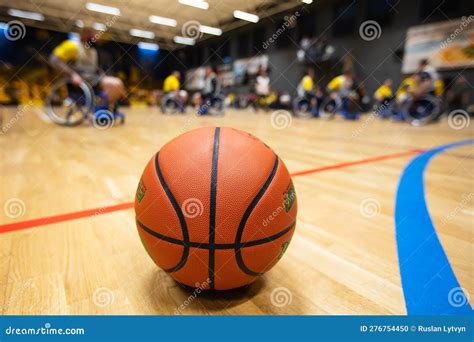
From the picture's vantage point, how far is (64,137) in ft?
14.0

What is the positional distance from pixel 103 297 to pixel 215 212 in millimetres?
470

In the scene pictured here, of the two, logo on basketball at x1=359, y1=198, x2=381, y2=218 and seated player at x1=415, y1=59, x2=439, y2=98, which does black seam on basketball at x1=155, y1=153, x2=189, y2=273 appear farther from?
seated player at x1=415, y1=59, x2=439, y2=98

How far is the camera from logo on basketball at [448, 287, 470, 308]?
37.4 inches

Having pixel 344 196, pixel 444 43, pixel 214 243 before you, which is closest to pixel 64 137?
pixel 344 196

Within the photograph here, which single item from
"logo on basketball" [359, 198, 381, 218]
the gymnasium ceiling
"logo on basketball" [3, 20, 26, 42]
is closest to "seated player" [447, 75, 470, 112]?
the gymnasium ceiling

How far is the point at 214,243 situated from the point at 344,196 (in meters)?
1.32

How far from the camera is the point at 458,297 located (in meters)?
0.98

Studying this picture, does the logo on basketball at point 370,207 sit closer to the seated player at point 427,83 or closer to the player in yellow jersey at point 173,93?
the seated player at point 427,83

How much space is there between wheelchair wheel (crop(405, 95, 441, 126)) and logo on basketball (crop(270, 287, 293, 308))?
748 cm

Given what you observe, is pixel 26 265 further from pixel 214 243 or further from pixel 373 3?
pixel 373 3

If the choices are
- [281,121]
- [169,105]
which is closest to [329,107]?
[281,121]

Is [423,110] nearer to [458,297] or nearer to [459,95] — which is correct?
[459,95]

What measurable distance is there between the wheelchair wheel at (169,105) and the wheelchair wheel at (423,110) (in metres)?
6.67

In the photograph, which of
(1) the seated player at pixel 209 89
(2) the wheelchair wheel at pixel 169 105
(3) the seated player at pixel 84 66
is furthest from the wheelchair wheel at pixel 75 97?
(1) the seated player at pixel 209 89
